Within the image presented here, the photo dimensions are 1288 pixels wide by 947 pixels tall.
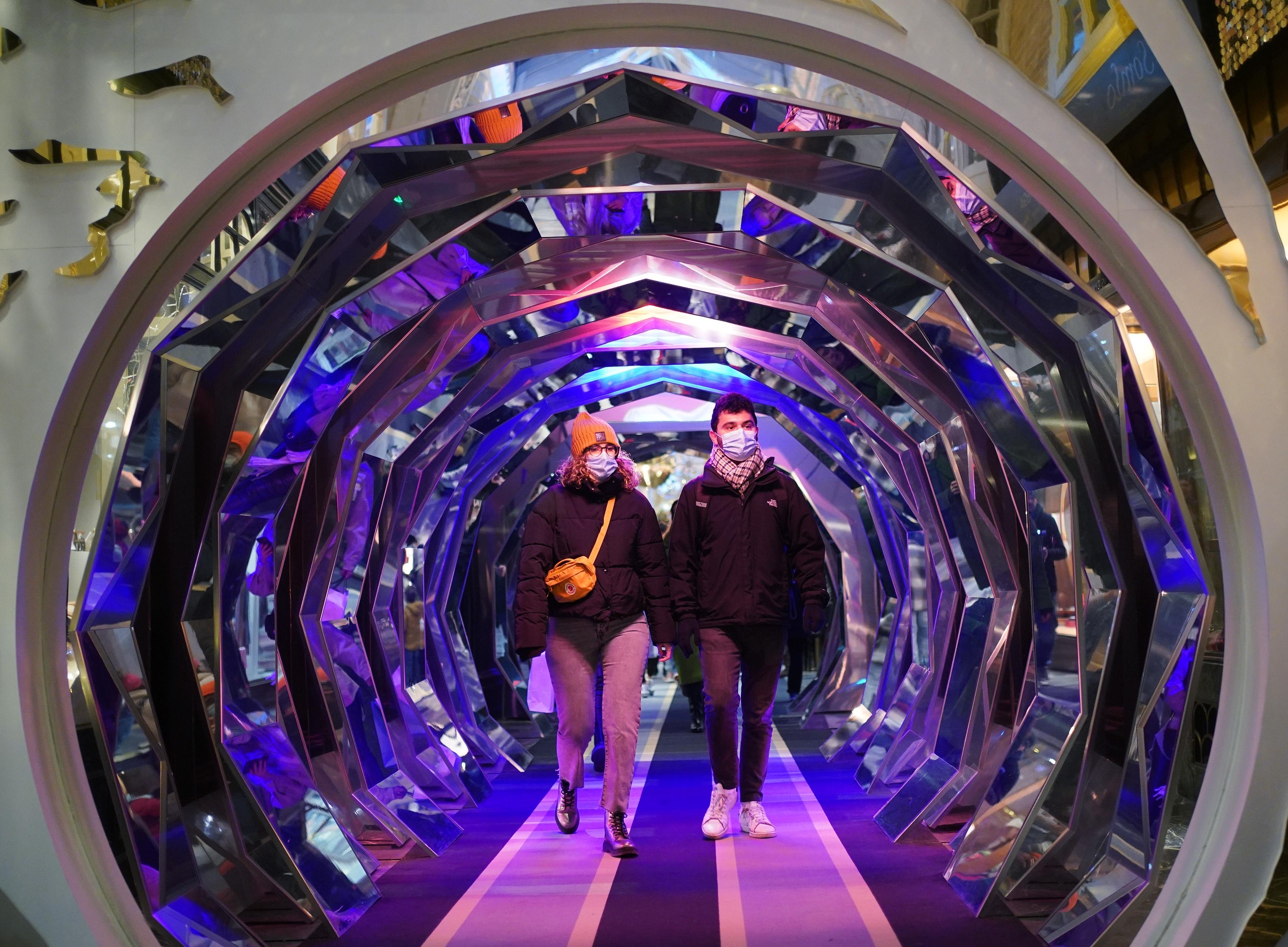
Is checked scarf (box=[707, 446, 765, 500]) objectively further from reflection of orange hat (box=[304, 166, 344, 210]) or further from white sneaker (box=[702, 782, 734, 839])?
reflection of orange hat (box=[304, 166, 344, 210])

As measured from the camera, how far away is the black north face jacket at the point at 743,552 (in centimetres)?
700

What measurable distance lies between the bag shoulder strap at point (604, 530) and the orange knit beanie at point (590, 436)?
306mm

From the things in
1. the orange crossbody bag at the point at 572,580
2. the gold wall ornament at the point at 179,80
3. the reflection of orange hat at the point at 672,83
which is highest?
the reflection of orange hat at the point at 672,83

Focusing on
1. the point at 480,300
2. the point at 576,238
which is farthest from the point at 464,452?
the point at 576,238

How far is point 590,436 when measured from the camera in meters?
7.10

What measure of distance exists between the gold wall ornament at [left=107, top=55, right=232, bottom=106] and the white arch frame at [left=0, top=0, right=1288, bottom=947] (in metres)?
0.04

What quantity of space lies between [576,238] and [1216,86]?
405 centimetres

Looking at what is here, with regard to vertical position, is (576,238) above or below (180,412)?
above

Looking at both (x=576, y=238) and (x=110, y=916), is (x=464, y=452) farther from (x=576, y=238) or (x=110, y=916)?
(x=110, y=916)

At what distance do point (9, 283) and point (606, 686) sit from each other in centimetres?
394

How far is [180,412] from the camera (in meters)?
5.01

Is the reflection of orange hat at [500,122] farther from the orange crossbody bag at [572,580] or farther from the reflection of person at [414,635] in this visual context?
the reflection of person at [414,635]

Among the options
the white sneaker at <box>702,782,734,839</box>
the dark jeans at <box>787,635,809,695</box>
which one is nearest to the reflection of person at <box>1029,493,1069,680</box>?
the white sneaker at <box>702,782,734,839</box>

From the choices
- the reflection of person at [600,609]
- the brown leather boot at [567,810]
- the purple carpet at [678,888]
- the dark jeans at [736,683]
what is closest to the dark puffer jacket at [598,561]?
the reflection of person at [600,609]
